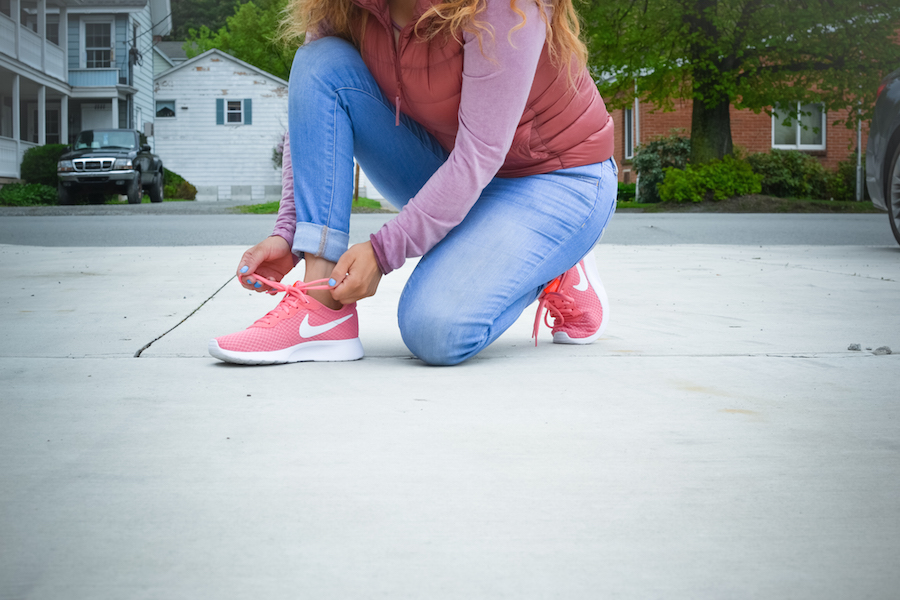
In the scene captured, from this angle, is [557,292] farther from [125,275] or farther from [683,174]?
[683,174]

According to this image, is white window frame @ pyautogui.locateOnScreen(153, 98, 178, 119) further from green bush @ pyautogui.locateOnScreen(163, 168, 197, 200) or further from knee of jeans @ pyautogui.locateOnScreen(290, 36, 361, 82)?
knee of jeans @ pyautogui.locateOnScreen(290, 36, 361, 82)

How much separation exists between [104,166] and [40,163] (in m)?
3.11

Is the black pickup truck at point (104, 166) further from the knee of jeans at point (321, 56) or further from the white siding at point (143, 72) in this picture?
the knee of jeans at point (321, 56)

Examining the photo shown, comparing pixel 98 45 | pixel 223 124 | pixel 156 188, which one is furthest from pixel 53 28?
pixel 156 188

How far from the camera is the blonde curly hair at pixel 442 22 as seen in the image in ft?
6.57

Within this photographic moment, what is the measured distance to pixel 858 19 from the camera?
679 inches

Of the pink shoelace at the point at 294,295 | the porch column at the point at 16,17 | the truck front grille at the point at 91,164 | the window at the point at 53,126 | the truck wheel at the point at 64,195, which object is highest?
the porch column at the point at 16,17

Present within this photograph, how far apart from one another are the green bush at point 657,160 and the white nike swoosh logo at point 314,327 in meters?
19.0

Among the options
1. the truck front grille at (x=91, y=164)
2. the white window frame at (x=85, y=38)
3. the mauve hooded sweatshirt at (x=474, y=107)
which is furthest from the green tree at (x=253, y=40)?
the mauve hooded sweatshirt at (x=474, y=107)

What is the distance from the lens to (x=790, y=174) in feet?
65.3

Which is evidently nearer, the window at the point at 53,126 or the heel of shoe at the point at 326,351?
the heel of shoe at the point at 326,351

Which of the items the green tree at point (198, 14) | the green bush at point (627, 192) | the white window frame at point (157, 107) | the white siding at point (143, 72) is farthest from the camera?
the green tree at point (198, 14)

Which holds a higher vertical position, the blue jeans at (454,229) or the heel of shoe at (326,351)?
the blue jeans at (454,229)

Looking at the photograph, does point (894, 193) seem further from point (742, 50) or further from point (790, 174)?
point (790, 174)
